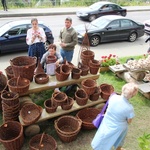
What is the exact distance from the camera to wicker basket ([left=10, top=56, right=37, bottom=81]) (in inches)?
173

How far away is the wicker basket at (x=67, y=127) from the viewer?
421cm

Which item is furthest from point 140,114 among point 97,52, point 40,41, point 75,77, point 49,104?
point 97,52

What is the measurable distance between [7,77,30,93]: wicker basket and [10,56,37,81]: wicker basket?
11cm

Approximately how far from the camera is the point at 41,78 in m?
4.83

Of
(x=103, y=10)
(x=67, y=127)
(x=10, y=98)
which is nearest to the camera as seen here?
(x=10, y=98)

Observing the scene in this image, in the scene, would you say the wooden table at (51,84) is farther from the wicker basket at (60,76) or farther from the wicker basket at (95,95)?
the wicker basket at (95,95)

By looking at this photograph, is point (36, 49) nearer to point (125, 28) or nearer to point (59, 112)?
point (59, 112)

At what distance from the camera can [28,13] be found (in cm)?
1639

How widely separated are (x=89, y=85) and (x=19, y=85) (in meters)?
1.66

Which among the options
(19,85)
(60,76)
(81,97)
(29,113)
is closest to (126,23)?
(81,97)

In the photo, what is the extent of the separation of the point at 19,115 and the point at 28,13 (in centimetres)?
1352

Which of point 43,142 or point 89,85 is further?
point 89,85

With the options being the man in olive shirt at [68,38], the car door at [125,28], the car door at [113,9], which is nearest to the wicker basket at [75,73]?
the man in olive shirt at [68,38]

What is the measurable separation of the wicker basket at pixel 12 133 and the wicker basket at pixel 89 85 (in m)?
1.66
